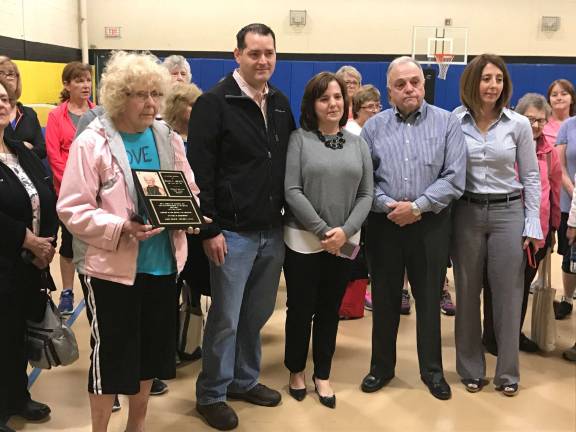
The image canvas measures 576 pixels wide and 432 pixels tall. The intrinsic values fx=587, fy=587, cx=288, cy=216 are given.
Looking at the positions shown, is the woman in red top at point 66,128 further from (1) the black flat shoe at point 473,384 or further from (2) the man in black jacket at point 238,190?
(1) the black flat shoe at point 473,384

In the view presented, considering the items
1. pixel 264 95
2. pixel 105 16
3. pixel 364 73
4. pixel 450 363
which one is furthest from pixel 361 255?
pixel 105 16

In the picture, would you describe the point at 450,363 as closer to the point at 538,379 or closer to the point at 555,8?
the point at 538,379

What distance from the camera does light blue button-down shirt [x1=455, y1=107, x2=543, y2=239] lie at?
9.68ft

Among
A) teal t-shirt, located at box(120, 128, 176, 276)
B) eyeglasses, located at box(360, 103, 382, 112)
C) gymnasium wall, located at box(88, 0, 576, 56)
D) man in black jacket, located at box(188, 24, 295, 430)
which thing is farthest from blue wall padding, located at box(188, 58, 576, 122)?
teal t-shirt, located at box(120, 128, 176, 276)

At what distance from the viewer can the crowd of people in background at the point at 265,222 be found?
84.9 inches

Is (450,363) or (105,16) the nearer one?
(450,363)

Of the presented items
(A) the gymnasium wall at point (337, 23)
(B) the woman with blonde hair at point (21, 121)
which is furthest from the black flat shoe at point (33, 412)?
(A) the gymnasium wall at point (337, 23)

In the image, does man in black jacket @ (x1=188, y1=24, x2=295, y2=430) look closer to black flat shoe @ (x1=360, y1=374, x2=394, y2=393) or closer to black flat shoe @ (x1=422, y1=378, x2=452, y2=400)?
black flat shoe @ (x1=360, y1=374, x2=394, y2=393)

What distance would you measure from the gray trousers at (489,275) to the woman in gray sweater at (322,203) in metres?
0.63

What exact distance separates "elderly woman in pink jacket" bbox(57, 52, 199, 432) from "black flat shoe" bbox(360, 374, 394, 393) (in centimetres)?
126

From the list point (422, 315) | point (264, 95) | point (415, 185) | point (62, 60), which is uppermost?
point (62, 60)

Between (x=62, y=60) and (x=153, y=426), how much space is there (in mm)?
8111

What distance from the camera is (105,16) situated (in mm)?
10586

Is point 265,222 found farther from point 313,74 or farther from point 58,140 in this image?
point 313,74
